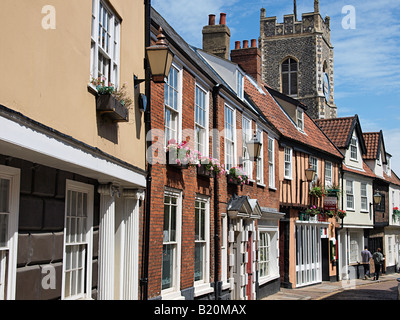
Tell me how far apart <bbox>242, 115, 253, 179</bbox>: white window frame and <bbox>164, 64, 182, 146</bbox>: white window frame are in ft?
17.0

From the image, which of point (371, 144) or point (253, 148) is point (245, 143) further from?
point (371, 144)

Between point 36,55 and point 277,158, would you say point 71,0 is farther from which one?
point 277,158

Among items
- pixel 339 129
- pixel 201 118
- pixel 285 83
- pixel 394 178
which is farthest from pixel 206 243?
pixel 285 83

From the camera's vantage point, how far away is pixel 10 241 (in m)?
5.46

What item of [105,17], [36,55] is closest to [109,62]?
[105,17]

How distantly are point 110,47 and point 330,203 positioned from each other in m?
18.6

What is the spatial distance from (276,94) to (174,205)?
1509cm

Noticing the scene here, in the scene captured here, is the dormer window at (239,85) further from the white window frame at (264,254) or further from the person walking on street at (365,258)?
the person walking on street at (365,258)

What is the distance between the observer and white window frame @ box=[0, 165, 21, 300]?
5402 mm

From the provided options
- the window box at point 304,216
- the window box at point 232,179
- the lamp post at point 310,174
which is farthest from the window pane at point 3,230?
the lamp post at point 310,174

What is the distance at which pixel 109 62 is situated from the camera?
7902 mm

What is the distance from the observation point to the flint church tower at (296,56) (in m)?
58.6

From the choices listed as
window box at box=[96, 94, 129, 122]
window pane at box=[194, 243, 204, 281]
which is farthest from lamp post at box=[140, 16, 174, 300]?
window pane at box=[194, 243, 204, 281]

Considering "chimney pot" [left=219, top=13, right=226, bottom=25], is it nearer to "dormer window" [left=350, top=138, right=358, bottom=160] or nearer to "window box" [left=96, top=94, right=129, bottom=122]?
"window box" [left=96, top=94, right=129, bottom=122]
